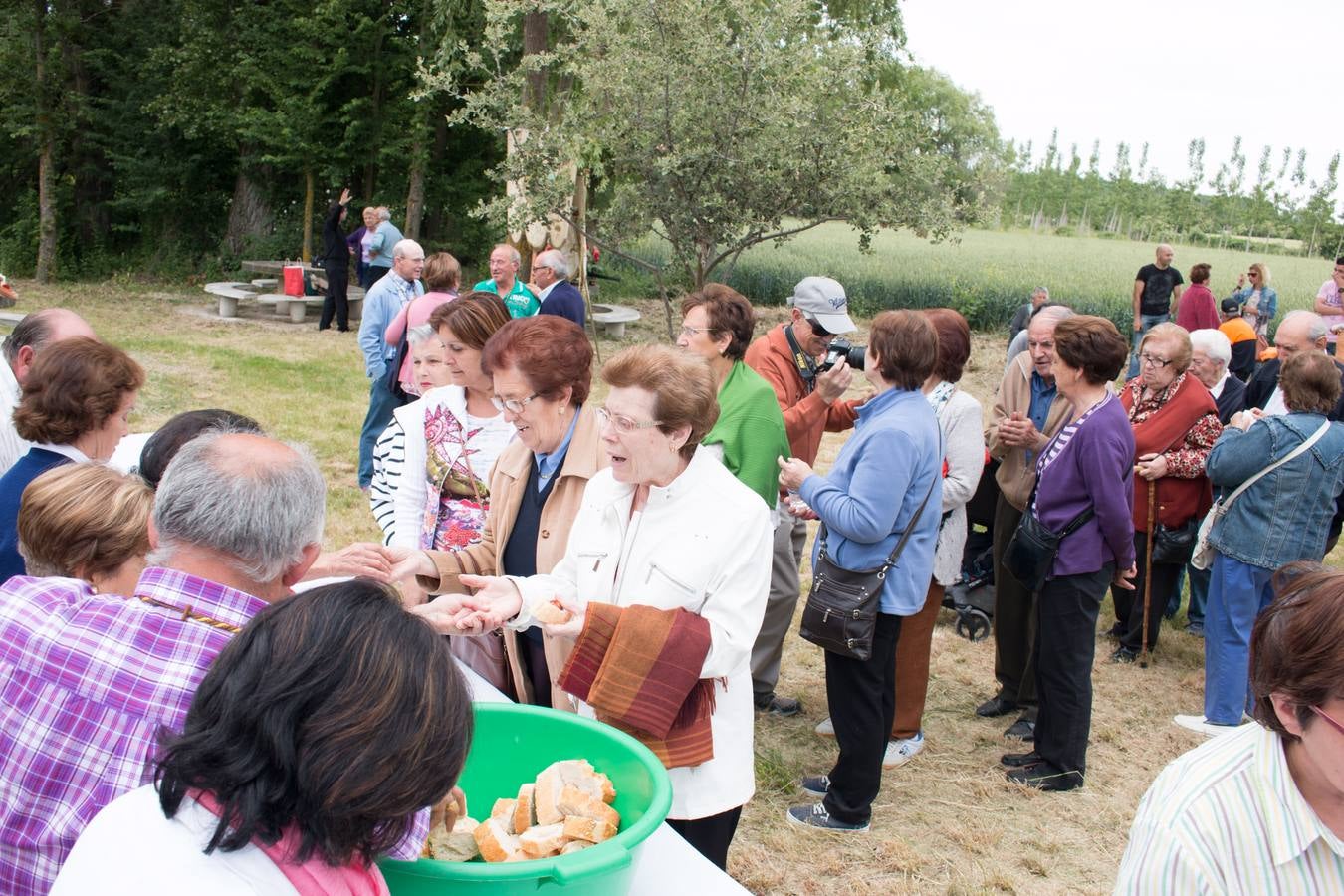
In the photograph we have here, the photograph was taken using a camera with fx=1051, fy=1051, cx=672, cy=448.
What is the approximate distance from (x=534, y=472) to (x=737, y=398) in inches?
43.0

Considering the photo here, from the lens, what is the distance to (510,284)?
773 centimetres

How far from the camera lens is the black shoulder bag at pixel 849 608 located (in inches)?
139

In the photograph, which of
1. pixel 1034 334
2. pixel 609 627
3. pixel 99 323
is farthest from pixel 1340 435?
pixel 99 323

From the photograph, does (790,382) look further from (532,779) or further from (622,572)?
(532,779)

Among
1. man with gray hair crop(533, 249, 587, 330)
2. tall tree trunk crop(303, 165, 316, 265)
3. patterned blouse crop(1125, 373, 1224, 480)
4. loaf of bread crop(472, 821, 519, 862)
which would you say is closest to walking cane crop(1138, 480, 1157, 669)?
patterned blouse crop(1125, 373, 1224, 480)

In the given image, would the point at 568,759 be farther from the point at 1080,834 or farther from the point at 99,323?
the point at 99,323

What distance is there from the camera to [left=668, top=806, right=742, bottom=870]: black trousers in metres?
2.54

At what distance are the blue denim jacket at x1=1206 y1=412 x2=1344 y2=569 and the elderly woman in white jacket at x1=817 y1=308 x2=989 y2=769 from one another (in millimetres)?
A: 1145

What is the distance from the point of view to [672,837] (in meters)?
2.19

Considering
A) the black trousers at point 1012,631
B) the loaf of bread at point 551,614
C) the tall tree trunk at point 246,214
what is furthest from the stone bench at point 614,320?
the loaf of bread at point 551,614

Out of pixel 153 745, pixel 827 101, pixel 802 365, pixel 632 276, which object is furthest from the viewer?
pixel 632 276

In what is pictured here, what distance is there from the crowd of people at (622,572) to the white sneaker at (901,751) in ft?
0.04

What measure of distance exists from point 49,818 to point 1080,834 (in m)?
3.51

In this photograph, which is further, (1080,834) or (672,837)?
(1080,834)
